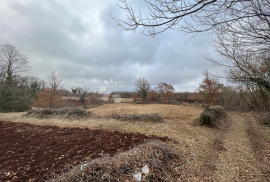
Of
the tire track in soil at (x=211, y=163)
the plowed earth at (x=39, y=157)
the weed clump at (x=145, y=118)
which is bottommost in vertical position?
the tire track in soil at (x=211, y=163)

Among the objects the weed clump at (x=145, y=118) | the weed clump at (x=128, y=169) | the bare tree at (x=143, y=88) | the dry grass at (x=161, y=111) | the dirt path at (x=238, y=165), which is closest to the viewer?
the weed clump at (x=128, y=169)

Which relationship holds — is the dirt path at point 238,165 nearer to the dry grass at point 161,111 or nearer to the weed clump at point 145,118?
the weed clump at point 145,118

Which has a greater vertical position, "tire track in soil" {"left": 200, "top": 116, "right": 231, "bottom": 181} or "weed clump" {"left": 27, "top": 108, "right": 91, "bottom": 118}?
"weed clump" {"left": 27, "top": 108, "right": 91, "bottom": 118}

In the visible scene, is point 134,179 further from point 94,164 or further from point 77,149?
point 77,149

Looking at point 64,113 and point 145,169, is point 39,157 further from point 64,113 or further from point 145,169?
point 64,113

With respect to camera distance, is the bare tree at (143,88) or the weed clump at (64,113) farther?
the bare tree at (143,88)

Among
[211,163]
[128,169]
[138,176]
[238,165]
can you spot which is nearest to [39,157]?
[128,169]

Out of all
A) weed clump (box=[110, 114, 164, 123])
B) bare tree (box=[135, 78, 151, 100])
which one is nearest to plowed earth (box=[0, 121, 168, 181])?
weed clump (box=[110, 114, 164, 123])

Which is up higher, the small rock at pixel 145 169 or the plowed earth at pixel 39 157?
the small rock at pixel 145 169

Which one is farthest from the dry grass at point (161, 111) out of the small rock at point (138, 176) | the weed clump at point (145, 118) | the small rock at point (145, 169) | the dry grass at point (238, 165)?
the small rock at point (138, 176)

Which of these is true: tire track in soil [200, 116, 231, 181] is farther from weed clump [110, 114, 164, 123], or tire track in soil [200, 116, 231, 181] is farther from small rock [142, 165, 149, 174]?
weed clump [110, 114, 164, 123]

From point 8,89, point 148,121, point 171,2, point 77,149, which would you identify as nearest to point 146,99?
point 148,121

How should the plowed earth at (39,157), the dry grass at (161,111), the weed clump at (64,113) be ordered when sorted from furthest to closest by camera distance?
the dry grass at (161,111) < the weed clump at (64,113) < the plowed earth at (39,157)

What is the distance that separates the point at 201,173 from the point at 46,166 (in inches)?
138
